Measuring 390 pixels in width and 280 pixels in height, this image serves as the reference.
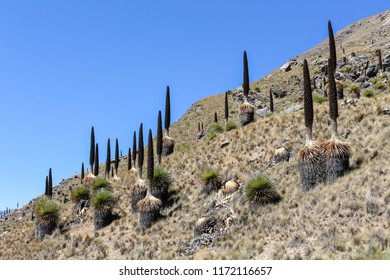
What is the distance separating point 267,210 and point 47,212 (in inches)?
800

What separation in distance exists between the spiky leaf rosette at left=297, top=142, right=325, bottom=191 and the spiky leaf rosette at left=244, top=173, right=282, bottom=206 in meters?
1.61

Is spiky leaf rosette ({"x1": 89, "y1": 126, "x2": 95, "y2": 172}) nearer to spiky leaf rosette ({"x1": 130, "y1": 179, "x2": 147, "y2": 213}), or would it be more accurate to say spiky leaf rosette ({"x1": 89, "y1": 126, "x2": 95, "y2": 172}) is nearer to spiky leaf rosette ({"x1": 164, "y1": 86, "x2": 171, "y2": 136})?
spiky leaf rosette ({"x1": 164, "y1": 86, "x2": 171, "y2": 136})

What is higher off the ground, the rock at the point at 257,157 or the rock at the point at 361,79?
the rock at the point at 361,79

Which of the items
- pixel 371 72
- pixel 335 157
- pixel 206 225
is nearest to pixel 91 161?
pixel 206 225

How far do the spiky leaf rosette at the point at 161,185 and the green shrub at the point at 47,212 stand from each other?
34.0 feet

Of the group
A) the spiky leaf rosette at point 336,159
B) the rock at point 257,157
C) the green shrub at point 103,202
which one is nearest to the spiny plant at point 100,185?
the green shrub at point 103,202

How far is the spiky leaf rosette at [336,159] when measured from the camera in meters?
19.6

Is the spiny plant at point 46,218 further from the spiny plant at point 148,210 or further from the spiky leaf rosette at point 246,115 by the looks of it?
the spiky leaf rosette at point 246,115

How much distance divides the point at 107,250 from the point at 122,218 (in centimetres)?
474

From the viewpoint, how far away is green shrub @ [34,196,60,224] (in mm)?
32812

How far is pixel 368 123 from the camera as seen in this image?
2422 cm
